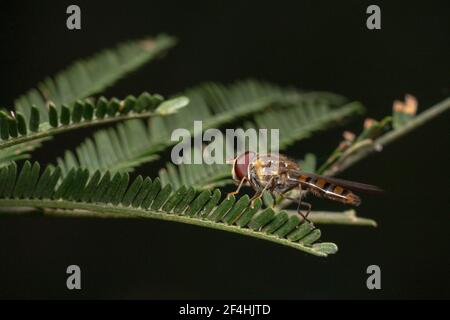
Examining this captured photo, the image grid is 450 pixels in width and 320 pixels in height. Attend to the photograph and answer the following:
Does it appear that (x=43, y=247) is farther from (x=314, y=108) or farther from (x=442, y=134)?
(x=314, y=108)

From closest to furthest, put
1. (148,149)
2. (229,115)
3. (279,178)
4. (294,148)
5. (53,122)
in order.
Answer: (53,122) → (279,178) → (148,149) → (229,115) → (294,148)

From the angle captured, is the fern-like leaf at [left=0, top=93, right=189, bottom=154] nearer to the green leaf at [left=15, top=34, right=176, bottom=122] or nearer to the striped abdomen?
the striped abdomen

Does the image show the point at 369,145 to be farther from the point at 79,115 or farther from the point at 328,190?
the point at 79,115

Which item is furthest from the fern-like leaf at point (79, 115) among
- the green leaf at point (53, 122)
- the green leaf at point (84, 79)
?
the green leaf at point (84, 79)

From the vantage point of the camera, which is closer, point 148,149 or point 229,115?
point 148,149

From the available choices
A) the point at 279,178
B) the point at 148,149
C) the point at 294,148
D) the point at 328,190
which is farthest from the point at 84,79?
the point at 294,148
